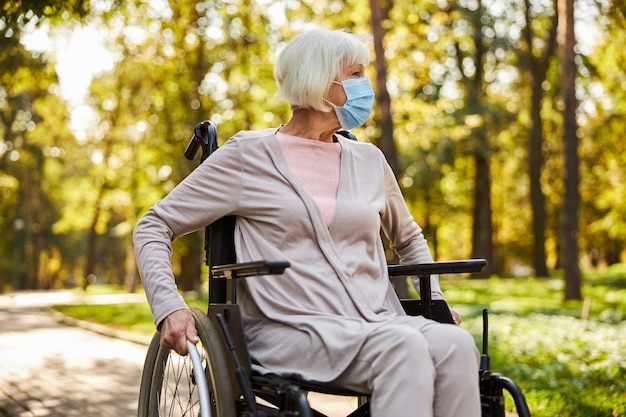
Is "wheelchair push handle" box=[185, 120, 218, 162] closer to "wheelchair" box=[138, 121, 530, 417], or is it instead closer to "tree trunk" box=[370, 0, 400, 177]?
"wheelchair" box=[138, 121, 530, 417]

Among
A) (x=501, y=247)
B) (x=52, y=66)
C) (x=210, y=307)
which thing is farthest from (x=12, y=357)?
(x=501, y=247)

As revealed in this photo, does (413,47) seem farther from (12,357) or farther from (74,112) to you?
(12,357)

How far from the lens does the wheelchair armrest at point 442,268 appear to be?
2844 mm

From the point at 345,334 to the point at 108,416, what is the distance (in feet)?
11.8

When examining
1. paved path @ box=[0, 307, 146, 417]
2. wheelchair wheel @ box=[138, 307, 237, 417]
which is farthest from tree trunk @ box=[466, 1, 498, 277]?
wheelchair wheel @ box=[138, 307, 237, 417]

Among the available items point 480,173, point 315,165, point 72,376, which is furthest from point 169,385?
point 480,173

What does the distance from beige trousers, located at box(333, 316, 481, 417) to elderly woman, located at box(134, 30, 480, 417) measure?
33 mm

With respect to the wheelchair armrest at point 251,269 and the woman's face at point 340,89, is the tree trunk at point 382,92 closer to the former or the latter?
the woman's face at point 340,89

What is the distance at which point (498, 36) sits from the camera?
2497 centimetres

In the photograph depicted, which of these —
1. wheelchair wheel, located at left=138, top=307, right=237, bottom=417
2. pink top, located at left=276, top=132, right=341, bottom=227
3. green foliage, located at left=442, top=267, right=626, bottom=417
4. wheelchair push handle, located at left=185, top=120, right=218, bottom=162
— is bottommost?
green foliage, located at left=442, top=267, right=626, bottom=417

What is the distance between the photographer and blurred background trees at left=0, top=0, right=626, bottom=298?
19500 mm

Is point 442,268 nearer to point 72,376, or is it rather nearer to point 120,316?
point 72,376

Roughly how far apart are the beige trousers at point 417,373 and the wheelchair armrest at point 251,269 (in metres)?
0.31

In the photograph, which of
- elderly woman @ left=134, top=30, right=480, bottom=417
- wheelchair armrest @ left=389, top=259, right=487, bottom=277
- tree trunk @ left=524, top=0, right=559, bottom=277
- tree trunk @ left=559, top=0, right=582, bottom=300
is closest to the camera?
elderly woman @ left=134, top=30, right=480, bottom=417
